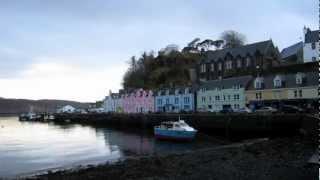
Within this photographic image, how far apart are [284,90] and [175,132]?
95.3ft

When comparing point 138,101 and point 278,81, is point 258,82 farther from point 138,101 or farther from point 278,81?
point 138,101

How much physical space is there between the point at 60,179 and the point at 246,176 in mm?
9399

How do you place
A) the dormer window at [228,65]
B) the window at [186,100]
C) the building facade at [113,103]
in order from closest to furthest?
the window at [186,100]
the dormer window at [228,65]
the building facade at [113,103]

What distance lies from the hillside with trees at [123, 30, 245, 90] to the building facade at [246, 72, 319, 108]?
4365 cm

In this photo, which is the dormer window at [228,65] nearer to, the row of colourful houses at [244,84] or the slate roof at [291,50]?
the row of colourful houses at [244,84]

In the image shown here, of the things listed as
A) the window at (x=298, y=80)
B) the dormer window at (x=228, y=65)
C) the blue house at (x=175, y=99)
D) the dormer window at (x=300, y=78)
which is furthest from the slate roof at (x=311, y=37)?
the blue house at (x=175, y=99)

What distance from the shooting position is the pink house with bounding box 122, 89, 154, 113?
397ft

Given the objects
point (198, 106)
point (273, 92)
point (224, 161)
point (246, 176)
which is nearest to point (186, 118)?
point (273, 92)

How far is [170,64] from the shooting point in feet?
452

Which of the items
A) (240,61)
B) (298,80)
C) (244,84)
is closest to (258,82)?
(244,84)

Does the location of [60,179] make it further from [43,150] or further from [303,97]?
[303,97]

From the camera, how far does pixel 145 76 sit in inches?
5709

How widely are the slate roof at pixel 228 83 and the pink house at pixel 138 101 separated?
23276 millimetres

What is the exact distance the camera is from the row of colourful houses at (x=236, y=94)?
244 feet
